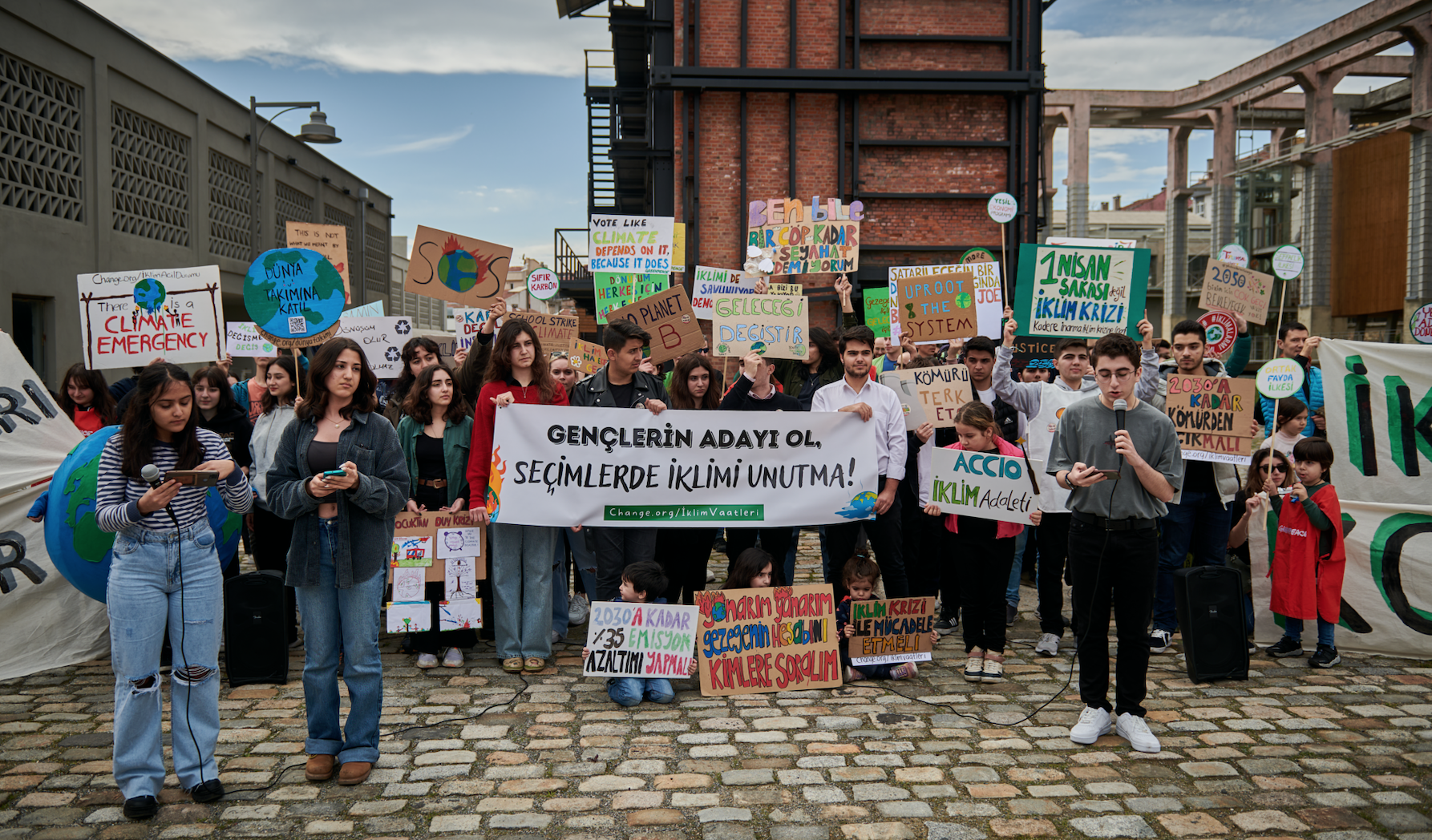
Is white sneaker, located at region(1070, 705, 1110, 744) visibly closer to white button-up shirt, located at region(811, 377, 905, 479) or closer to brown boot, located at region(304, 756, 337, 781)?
white button-up shirt, located at region(811, 377, 905, 479)

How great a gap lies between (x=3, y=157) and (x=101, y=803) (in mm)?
17906

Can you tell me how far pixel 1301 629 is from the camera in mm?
6094

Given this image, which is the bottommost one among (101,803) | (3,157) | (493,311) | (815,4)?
(101,803)

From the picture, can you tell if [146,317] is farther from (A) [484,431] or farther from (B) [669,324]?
(B) [669,324]

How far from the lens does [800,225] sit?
11828 mm

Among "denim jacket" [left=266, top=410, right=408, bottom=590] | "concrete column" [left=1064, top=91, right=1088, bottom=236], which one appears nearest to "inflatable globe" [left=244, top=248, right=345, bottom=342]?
"denim jacket" [left=266, top=410, right=408, bottom=590]

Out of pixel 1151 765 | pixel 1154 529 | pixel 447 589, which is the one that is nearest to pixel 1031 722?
pixel 1151 765

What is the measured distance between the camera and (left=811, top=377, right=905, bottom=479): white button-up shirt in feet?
19.7

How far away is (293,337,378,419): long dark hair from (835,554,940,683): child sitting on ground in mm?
2998

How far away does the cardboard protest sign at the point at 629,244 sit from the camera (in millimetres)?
11141

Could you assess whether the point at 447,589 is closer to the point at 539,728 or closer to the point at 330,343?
the point at 539,728

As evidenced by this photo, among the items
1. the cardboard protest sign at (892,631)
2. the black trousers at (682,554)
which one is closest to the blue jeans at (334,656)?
the black trousers at (682,554)

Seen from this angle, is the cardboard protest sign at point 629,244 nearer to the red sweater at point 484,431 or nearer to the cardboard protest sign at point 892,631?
the red sweater at point 484,431

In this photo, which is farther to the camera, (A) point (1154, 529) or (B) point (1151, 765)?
(A) point (1154, 529)
